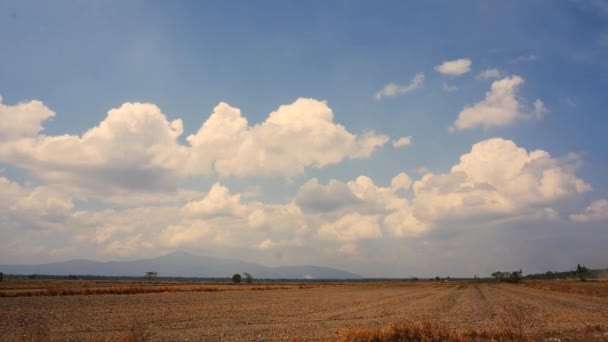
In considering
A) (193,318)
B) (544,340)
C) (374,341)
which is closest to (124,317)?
(193,318)

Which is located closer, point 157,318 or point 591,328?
point 591,328

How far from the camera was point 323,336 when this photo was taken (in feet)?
63.3

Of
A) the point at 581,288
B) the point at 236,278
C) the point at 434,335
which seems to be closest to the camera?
the point at 434,335

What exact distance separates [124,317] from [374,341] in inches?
766

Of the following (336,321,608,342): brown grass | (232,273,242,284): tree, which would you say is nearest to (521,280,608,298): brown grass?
(336,321,608,342): brown grass

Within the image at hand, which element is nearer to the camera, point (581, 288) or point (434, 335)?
point (434, 335)

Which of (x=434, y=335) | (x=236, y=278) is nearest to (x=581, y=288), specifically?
(x=434, y=335)

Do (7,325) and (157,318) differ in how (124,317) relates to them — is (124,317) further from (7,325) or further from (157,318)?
(7,325)

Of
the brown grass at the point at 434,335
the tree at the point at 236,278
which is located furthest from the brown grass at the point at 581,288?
the tree at the point at 236,278

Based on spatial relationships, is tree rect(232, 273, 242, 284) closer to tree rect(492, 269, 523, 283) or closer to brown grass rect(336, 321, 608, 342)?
tree rect(492, 269, 523, 283)

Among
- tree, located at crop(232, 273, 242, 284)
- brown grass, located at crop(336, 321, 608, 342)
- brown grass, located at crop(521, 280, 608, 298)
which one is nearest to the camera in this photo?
brown grass, located at crop(336, 321, 608, 342)

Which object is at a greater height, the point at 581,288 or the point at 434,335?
the point at 434,335

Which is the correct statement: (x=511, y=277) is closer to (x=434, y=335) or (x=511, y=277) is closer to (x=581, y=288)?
(x=581, y=288)

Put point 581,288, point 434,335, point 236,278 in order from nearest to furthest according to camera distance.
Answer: point 434,335
point 581,288
point 236,278
